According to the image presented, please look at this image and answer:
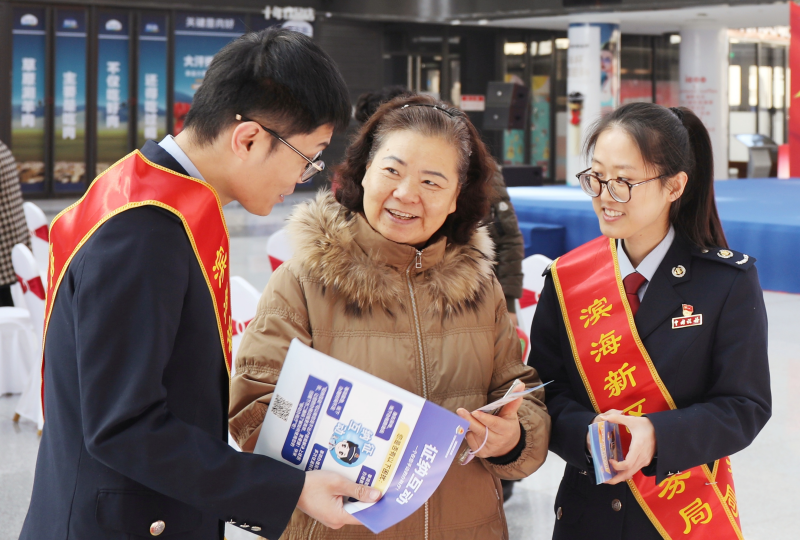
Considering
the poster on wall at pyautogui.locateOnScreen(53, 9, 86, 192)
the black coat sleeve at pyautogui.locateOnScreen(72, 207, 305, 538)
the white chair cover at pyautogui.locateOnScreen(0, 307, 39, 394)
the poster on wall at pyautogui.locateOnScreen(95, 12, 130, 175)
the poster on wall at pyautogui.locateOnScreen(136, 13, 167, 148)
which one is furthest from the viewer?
the poster on wall at pyautogui.locateOnScreen(136, 13, 167, 148)

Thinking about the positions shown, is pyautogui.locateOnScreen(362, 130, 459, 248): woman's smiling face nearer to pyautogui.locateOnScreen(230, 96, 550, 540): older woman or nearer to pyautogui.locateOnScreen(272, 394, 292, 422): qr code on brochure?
pyautogui.locateOnScreen(230, 96, 550, 540): older woman

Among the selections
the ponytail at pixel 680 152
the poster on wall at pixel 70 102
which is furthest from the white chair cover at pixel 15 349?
the poster on wall at pixel 70 102

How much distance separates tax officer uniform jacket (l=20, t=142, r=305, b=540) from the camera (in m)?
1.11

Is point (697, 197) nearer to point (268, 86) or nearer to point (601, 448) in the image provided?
point (601, 448)

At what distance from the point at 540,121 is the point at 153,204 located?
17.1 meters

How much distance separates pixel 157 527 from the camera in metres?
1.21

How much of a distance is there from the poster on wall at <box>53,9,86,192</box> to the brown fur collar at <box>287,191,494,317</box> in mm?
13022

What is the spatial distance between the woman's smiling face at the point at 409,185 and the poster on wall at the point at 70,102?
43.1ft

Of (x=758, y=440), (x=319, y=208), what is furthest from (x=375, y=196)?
(x=758, y=440)

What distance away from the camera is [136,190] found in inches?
46.9

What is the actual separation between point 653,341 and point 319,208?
72cm

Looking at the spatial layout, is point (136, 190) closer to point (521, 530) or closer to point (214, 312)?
point (214, 312)

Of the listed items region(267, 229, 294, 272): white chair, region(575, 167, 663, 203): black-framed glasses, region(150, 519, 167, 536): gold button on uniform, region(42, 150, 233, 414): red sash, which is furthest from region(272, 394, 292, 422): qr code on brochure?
region(267, 229, 294, 272): white chair

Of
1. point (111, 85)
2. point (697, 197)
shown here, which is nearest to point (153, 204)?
point (697, 197)
